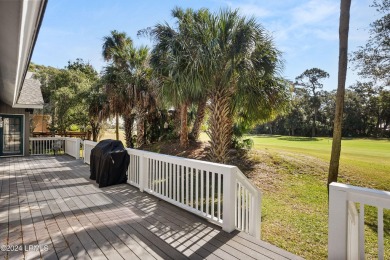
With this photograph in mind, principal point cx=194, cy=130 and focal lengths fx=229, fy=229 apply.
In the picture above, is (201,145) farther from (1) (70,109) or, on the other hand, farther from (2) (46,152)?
(1) (70,109)

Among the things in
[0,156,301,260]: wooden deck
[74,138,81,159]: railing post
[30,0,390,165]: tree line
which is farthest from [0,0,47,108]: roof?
[74,138,81,159]: railing post

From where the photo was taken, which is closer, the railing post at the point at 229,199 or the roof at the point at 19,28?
the roof at the point at 19,28

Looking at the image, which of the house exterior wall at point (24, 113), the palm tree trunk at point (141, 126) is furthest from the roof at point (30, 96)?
the palm tree trunk at point (141, 126)

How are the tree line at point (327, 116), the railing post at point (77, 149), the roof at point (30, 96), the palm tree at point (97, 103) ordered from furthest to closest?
the tree line at point (327, 116), the palm tree at point (97, 103), the roof at point (30, 96), the railing post at point (77, 149)

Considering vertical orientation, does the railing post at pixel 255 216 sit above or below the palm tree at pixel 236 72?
below

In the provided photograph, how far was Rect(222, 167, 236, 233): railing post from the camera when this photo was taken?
9.70 feet

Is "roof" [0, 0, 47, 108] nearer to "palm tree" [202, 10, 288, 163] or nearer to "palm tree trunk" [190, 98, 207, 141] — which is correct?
"palm tree" [202, 10, 288, 163]

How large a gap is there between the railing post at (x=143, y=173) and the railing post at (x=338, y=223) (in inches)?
134

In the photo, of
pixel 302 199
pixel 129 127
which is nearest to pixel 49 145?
pixel 129 127

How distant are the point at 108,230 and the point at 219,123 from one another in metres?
5.61

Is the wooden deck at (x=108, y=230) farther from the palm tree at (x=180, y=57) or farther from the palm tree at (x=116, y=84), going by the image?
the palm tree at (x=116, y=84)

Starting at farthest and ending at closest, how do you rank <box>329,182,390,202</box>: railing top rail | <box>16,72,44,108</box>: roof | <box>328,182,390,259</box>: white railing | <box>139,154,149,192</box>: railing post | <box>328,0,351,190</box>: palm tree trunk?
<box>16,72,44,108</box>: roof < <box>328,0,351,190</box>: palm tree trunk < <box>139,154,149,192</box>: railing post < <box>328,182,390,259</box>: white railing < <box>329,182,390,202</box>: railing top rail

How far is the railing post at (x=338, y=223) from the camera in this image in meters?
2.00

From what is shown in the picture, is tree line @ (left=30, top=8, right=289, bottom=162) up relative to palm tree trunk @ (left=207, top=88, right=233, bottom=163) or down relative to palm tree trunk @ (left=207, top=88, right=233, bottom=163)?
up
